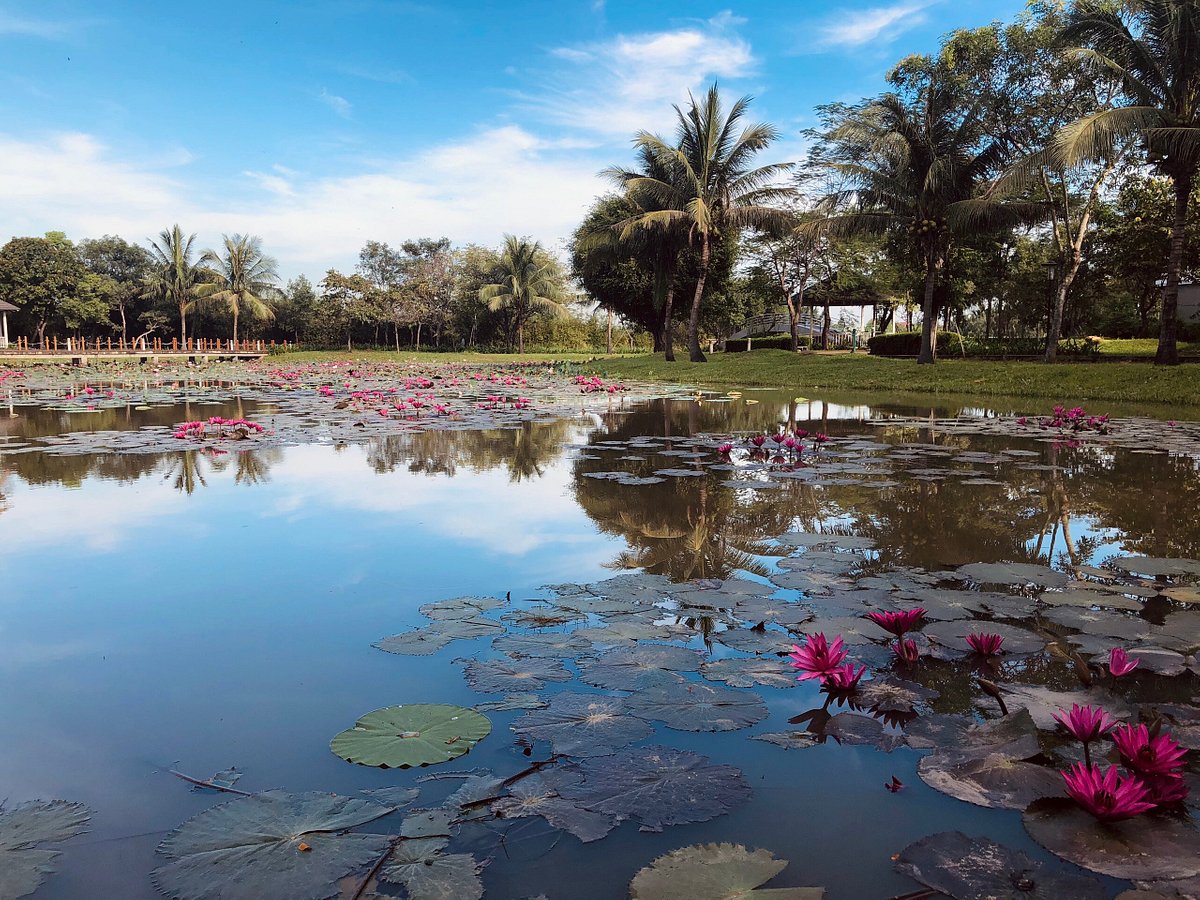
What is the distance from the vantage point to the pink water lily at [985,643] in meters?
1.92

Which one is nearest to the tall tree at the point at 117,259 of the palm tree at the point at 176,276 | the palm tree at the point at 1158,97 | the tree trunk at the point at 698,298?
the palm tree at the point at 176,276

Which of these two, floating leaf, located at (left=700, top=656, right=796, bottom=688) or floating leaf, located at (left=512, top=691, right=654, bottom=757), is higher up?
floating leaf, located at (left=700, top=656, right=796, bottom=688)

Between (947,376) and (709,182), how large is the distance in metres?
9.21

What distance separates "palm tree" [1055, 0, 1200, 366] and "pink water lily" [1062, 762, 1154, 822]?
42.3ft

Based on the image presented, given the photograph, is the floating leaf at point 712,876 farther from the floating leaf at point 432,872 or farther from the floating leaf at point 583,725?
the floating leaf at point 583,725

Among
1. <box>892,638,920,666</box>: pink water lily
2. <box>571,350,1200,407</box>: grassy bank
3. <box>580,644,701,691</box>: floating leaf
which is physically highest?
<box>571,350,1200,407</box>: grassy bank

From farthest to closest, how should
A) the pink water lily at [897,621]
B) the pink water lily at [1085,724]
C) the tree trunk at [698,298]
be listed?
the tree trunk at [698,298] < the pink water lily at [897,621] < the pink water lily at [1085,724]

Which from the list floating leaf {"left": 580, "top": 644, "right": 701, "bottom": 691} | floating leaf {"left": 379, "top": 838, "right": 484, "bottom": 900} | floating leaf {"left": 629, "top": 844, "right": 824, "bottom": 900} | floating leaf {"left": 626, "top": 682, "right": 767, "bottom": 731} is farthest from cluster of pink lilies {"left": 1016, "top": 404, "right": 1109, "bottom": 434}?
floating leaf {"left": 379, "top": 838, "right": 484, "bottom": 900}

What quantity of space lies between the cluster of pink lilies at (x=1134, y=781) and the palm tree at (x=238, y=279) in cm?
4537

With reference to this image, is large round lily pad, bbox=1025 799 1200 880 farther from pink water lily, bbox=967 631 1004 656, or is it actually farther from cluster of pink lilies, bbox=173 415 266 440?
cluster of pink lilies, bbox=173 415 266 440

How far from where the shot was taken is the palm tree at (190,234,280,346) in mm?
41375

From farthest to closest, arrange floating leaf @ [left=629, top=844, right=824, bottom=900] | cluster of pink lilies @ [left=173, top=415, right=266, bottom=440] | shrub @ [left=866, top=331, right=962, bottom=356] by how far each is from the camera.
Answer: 1. shrub @ [left=866, top=331, right=962, bottom=356]
2. cluster of pink lilies @ [left=173, top=415, right=266, bottom=440]
3. floating leaf @ [left=629, top=844, right=824, bottom=900]

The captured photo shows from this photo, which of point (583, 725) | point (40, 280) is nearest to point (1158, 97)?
point (583, 725)

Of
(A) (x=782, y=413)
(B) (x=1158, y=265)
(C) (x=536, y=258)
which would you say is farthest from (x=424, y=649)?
(C) (x=536, y=258)
